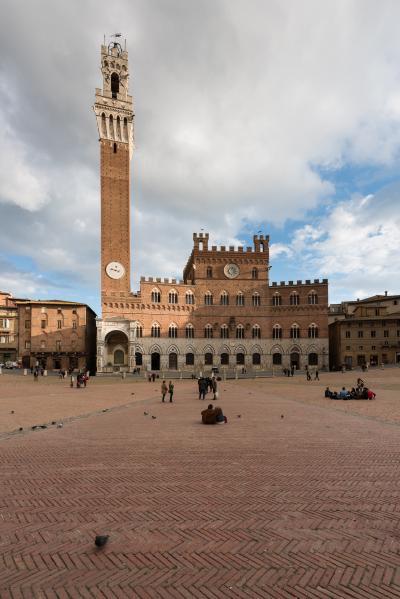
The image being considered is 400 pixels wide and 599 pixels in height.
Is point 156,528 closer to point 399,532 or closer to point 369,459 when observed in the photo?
point 399,532

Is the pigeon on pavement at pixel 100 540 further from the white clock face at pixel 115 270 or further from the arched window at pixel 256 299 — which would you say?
the arched window at pixel 256 299

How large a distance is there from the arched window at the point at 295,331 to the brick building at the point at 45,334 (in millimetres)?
33344

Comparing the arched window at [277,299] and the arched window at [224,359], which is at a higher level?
the arched window at [277,299]

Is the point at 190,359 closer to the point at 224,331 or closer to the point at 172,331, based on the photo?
the point at 172,331

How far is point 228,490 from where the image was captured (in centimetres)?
665

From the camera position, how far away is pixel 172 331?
2048 inches

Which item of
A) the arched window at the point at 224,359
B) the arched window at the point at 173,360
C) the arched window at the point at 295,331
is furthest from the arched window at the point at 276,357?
the arched window at the point at 173,360

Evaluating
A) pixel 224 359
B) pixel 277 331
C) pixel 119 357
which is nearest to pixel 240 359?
pixel 224 359

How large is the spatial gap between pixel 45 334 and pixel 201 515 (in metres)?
56.0

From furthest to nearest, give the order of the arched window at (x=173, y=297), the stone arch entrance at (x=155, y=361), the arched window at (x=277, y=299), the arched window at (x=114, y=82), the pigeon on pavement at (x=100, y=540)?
1. the arched window at (x=277, y=299)
2. the arched window at (x=114, y=82)
3. the arched window at (x=173, y=297)
4. the stone arch entrance at (x=155, y=361)
5. the pigeon on pavement at (x=100, y=540)

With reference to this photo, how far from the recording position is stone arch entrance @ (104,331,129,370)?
4806 centimetres

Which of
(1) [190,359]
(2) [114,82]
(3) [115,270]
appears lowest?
(1) [190,359]

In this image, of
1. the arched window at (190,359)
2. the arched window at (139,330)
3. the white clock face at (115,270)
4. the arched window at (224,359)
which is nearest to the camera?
the white clock face at (115,270)

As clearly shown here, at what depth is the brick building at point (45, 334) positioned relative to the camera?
2178 inches
